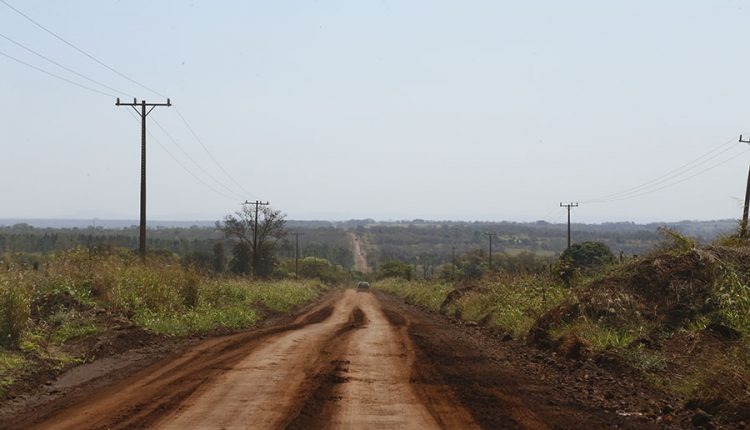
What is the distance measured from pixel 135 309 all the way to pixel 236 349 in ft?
19.8

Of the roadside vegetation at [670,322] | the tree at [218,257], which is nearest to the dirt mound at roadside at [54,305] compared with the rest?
the roadside vegetation at [670,322]

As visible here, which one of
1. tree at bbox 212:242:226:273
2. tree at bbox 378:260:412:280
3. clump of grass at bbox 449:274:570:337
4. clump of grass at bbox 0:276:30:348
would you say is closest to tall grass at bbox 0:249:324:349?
clump of grass at bbox 0:276:30:348

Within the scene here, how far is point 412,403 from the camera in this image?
10.0 meters

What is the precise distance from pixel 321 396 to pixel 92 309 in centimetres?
1102

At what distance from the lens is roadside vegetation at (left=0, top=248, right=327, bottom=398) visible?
13953 millimetres

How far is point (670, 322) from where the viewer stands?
49.3 feet

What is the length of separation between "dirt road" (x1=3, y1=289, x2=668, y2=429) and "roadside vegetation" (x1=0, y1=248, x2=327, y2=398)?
6.59 ft

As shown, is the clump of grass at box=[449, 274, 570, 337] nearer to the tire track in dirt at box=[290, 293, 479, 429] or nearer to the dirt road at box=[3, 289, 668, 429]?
the dirt road at box=[3, 289, 668, 429]

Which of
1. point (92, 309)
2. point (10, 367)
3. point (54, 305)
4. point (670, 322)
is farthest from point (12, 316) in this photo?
point (670, 322)

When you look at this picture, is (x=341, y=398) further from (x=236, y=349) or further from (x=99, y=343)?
(x=99, y=343)

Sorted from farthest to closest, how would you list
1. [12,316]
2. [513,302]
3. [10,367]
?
[513,302] → [12,316] → [10,367]

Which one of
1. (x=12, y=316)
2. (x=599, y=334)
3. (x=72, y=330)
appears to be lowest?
(x=72, y=330)

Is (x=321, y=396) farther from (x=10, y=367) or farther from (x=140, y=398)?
(x=10, y=367)

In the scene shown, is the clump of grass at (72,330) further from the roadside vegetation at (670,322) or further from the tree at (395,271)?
the tree at (395,271)
